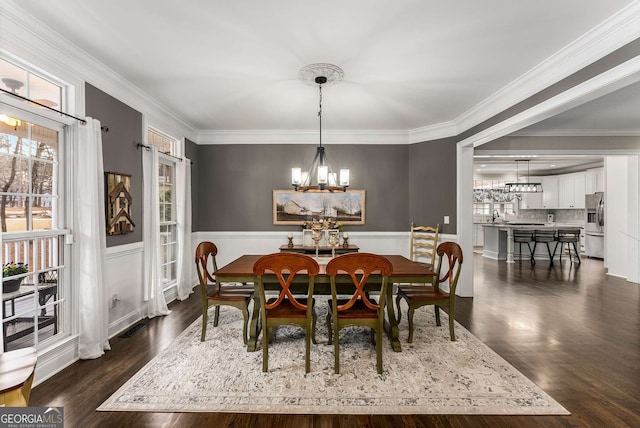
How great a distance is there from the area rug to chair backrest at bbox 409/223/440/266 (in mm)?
2060

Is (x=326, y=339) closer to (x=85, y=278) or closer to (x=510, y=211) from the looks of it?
(x=85, y=278)

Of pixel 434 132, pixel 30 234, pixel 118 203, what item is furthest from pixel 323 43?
pixel 434 132

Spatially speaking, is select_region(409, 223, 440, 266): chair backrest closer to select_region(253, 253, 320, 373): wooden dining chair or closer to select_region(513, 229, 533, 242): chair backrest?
select_region(253, 253, 320, 373): wooden dining chair

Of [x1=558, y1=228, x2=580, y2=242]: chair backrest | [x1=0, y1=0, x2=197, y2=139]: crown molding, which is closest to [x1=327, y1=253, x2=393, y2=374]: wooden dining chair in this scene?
[x1=0, y1=0, x2=197, y2=139]: crown molding

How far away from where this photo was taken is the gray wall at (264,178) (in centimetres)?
560

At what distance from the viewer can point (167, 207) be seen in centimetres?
474

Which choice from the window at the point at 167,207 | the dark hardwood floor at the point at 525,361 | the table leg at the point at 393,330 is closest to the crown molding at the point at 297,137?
the window at the point at 167,207

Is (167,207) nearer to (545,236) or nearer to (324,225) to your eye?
(324,225)

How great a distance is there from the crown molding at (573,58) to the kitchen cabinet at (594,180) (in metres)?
6.95

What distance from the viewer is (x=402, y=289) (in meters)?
3.35

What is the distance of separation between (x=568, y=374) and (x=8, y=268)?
4.39 m

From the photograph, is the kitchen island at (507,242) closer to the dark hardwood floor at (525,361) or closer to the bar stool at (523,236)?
the bar stool at (523,236)

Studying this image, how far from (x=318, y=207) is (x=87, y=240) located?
349 cm

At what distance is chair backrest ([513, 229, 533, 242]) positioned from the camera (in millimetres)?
7879
